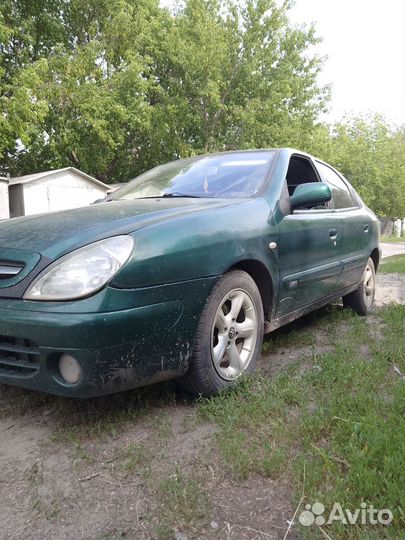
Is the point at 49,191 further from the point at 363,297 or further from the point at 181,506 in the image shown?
the point at 181,506

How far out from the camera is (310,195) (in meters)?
2.96

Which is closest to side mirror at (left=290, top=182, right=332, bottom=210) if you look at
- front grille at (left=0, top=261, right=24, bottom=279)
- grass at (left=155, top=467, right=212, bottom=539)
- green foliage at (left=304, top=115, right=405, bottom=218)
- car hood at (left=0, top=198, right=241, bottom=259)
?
car hood at (left=0, top=198, right=241, bottom=259)

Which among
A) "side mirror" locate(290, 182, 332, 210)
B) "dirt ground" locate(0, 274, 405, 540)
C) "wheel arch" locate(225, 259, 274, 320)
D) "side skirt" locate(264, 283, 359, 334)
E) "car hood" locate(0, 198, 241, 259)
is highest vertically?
"side mirror" locate(290, 182, 332, 210)

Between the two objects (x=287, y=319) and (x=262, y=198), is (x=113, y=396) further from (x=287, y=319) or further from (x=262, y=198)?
(x=262, y=198)

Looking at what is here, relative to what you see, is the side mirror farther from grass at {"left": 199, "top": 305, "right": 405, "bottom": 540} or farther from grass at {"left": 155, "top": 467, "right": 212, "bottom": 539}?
grass at {"left": 155, "top": 467, "right": 212, "bottom": 539}

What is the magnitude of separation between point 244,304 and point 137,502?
1.23 metres

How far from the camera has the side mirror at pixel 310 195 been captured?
9.70ft

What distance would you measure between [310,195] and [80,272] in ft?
5.53

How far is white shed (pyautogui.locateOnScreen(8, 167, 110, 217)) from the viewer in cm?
1293

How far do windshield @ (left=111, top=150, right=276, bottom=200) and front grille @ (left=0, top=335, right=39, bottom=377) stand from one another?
1.47 m

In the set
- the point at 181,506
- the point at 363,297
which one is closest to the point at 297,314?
the point at 363,297

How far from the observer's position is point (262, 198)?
281 centimetres

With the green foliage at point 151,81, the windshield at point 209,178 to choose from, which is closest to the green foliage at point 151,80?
the green foliage at point 151,81

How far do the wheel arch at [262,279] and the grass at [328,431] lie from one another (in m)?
0.41
